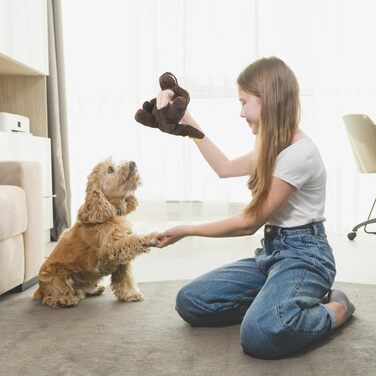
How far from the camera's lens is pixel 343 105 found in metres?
3.99

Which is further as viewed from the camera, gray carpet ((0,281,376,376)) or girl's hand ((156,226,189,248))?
girl's hand ((156,226,189,248))

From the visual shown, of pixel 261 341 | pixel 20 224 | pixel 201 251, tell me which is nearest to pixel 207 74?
pixel 201 251

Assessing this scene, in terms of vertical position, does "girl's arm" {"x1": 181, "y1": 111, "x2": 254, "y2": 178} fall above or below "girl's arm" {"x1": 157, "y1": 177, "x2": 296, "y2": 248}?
above

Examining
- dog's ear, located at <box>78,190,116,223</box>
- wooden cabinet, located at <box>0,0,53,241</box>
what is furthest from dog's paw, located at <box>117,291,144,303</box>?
wooden cabinet, located at <box>0,0,53,241</box>

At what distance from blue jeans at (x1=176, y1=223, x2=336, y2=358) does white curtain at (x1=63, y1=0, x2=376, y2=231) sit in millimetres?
2315

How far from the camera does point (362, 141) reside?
11.8 ft

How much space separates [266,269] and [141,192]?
2.52m

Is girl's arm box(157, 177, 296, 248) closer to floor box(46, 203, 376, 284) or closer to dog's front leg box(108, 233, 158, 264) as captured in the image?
dog's front leg box(108, 233, 158, 264)

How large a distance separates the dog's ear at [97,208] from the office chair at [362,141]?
7.04 feet

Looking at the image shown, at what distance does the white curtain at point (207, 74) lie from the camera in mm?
3953

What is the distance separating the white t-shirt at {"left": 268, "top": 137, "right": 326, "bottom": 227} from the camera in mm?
1573

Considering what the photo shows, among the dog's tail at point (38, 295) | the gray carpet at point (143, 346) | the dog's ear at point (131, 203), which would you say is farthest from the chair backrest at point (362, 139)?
the dog's tail at point (38, 295)

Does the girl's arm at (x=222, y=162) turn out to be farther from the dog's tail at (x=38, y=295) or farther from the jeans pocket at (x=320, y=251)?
the dog's tail at (x=38, y=295)

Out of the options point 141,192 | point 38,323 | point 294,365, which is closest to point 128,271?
point 38,323
